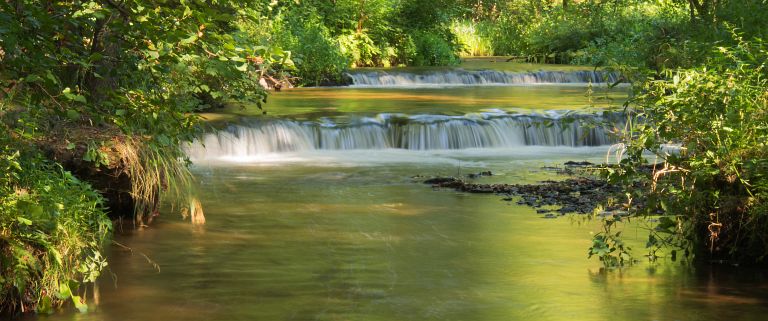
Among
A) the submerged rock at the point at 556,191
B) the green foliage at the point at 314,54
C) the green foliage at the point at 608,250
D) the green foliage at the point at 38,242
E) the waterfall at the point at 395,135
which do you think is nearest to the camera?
the green foliage at the point at 38,242

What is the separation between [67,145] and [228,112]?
10.5 metres

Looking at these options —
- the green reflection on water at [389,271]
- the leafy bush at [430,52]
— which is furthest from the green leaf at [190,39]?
the leafy bush at [430,52]

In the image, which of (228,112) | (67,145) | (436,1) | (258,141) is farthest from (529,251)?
(436,1)

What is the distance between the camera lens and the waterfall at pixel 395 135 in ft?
59.0

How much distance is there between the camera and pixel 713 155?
8.02m

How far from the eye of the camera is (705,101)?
8.23 metres

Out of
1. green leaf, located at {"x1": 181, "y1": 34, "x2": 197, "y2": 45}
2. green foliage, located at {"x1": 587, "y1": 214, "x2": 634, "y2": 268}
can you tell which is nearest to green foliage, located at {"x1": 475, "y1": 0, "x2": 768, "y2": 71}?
green foliage, located at {"x1": 587, "y1": 214, "x2": 634, "y2": 268}

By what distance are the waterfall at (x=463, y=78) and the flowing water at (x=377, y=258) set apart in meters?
13.5

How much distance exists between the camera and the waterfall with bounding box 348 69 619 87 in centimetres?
3100

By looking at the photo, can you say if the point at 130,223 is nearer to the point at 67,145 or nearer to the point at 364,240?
the point at 67,145

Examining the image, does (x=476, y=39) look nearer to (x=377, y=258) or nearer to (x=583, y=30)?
(x=583, y=30)

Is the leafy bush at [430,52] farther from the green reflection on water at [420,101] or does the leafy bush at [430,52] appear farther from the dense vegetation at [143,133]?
the dense vegetation at [143,133]

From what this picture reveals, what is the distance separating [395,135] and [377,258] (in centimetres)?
975

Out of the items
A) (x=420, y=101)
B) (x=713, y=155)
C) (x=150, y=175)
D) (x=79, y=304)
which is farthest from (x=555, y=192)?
(x=420, y=101)
